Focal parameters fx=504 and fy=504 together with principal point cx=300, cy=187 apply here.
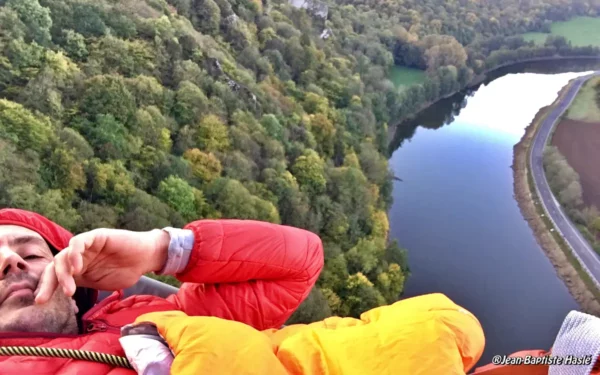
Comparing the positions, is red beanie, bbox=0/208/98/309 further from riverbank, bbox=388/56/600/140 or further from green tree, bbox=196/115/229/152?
riverbank, bbox=388/56/600/140

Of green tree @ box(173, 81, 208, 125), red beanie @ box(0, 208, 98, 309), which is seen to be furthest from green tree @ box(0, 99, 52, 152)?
red beanie @ box(0, 208, 98, 309)

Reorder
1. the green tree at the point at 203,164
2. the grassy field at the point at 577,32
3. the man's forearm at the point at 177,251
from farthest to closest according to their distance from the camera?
the grassy field at the point at 577,32
the green tree at the point at 203,164
the man's forearm at the point at 177,251

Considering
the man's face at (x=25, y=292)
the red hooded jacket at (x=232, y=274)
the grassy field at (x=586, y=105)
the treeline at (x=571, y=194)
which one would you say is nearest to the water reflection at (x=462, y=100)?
the grassy field at (x=586, y=105)

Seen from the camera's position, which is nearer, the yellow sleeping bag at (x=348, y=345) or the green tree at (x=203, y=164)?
the yellow sleeping bag at (x=348, y=345)

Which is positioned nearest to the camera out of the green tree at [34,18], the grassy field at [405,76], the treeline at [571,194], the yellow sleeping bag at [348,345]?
the yellow sleeping bag at [348,345]

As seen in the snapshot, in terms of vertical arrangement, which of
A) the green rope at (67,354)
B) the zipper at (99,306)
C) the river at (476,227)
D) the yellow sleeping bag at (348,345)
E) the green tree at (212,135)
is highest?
the yellow sleeping bag at (348,345)

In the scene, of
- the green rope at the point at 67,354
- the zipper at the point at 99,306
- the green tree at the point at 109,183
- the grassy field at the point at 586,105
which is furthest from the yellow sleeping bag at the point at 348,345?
the grassy field at the point at 586,105

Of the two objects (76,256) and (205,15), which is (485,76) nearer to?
(205,15)

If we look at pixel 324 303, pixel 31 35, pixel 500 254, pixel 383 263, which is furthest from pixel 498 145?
pixel 31 35

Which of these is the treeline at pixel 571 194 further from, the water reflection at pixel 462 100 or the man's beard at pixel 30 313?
the man's beard at pixel 30 313

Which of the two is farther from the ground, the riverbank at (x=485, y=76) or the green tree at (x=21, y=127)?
the riverbank at (x=485, y=76)
